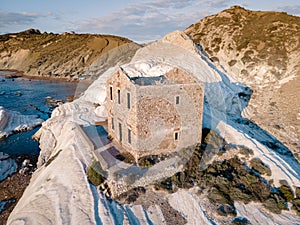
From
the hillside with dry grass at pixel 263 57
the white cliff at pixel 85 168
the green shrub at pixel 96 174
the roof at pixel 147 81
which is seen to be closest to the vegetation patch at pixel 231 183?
the white cliff at pixel 85 168

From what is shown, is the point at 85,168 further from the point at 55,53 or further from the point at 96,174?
the point at 55,53

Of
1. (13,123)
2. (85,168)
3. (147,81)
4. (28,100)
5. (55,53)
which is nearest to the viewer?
(85,168)

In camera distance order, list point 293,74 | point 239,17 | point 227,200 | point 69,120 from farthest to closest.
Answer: point 239,17 → point 293,74 → point 69,120 → point 227,200

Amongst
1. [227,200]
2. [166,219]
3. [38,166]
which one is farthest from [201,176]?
[38,166]

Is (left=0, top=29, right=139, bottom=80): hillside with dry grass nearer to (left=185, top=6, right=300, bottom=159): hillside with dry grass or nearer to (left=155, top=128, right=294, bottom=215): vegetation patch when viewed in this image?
(left=185, top=6, right=300, bottom=159): hillside with dry grass

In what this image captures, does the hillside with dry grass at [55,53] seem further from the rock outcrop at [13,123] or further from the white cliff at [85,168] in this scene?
the white cliff at [85,168]

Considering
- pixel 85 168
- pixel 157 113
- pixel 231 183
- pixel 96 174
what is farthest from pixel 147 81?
pixel 231 183

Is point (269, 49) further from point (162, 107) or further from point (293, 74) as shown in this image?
point (162, 107)
